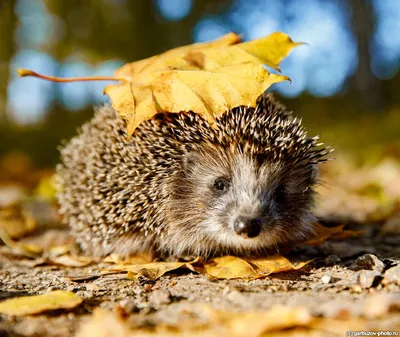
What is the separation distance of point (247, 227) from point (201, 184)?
0.55 metres

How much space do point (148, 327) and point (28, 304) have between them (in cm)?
53

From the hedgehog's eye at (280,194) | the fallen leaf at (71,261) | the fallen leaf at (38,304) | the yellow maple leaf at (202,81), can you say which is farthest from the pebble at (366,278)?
the fallen leaf at (71,261)

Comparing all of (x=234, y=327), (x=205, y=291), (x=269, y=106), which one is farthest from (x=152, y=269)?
(x=269, y=106)

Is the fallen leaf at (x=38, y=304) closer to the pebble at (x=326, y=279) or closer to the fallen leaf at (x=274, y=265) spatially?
the fallen leaf at (x=274, y=265)

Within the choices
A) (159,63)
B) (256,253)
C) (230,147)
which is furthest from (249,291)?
(159,63)

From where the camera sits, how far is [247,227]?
8.18ft

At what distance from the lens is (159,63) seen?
9.81ft

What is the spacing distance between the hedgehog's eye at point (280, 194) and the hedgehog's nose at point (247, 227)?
0.36m

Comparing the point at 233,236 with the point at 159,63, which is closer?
the point at 233,236

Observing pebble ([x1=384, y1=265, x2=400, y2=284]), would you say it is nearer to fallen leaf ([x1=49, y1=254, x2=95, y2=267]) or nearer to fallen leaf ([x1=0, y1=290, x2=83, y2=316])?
fallen leaf ([x1=0, y1=290, x2=83, y2=316])

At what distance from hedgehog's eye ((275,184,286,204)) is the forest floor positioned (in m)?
0.37

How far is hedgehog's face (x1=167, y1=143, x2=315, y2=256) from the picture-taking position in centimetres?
269

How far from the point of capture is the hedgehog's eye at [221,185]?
285 cm

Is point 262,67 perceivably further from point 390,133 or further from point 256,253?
point 390,133
